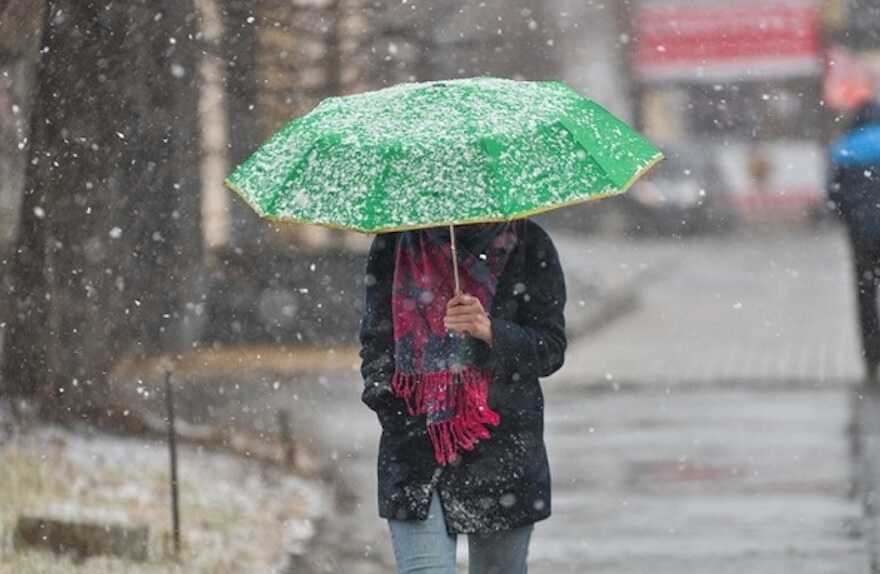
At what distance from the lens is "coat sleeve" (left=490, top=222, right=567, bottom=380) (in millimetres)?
5441

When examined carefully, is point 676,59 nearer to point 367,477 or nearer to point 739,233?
point 739,233

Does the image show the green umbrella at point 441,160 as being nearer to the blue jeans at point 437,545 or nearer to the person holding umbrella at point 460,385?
the person holding umbrella at point 460,385

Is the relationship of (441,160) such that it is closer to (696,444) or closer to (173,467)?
(173,467)

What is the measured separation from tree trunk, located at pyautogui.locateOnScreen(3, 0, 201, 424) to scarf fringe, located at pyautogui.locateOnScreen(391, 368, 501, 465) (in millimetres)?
5928

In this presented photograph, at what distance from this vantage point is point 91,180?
12156 mm

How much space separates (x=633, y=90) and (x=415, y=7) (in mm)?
6195

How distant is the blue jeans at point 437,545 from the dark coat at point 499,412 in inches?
1.1

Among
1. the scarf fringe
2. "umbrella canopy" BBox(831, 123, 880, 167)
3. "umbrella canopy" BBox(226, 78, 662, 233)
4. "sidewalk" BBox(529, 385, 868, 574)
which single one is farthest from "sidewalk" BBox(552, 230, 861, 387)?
"umbrella canopy" BBox(226, 78, 662, 233)

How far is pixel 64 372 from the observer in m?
12.3

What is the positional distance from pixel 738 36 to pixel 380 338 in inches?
530

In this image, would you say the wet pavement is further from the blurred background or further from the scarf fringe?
the scarf fringe

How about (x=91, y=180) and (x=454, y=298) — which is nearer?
(x=454, y=298)

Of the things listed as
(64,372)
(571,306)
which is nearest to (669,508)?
(64,372)

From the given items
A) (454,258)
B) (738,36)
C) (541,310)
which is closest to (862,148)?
(738,36)
